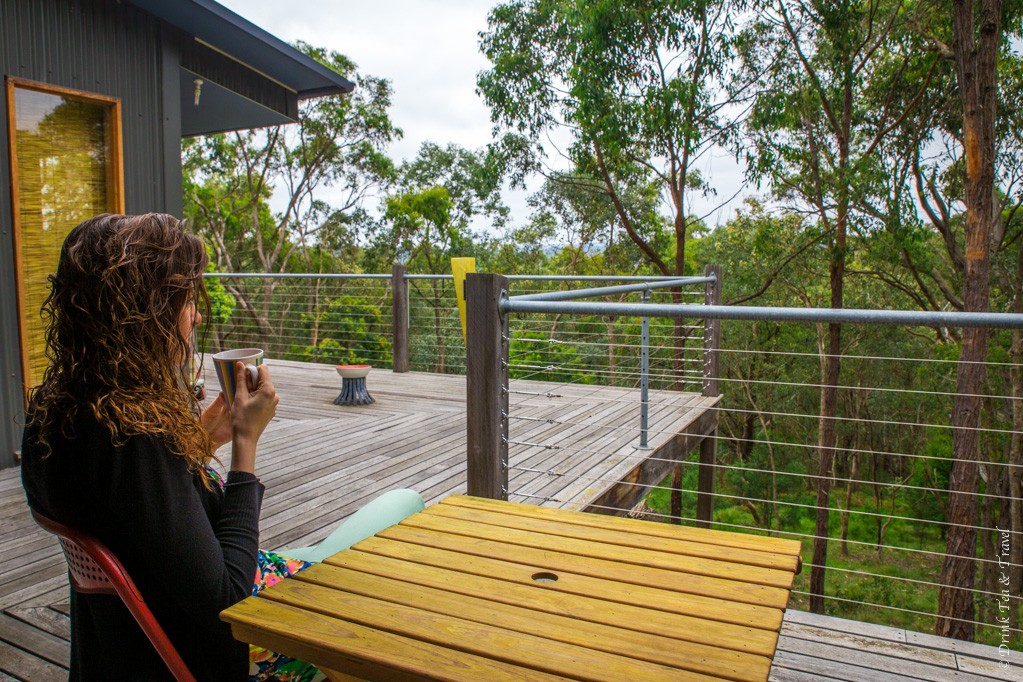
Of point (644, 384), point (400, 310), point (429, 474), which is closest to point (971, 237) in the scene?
point (644, 384)

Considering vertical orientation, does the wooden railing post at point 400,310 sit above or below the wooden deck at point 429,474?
above

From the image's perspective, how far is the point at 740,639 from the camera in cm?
107

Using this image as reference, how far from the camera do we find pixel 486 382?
2.51 m

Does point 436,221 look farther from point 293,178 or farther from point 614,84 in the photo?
point 614,84

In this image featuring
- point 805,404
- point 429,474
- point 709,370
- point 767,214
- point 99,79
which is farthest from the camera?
point 805,404

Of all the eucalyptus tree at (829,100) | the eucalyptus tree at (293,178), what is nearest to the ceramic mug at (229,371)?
the eucalyptus tree at (829,100)

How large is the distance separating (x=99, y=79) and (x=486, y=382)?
11.0 ft

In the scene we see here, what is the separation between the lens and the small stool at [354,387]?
5957mm

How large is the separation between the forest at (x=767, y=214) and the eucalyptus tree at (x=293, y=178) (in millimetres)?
63

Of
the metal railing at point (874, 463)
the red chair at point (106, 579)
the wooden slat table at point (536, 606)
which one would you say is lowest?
the metal railing at point (874, 463)

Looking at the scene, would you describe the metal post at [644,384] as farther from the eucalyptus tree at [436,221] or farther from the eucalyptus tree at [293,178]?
the eucalyptus tree at [436,221]

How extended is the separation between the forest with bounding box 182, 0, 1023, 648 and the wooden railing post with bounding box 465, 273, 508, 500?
8.13 feet

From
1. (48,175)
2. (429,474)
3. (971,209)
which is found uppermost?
(971,209)

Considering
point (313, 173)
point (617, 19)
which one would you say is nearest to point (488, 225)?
point (313, 173)
